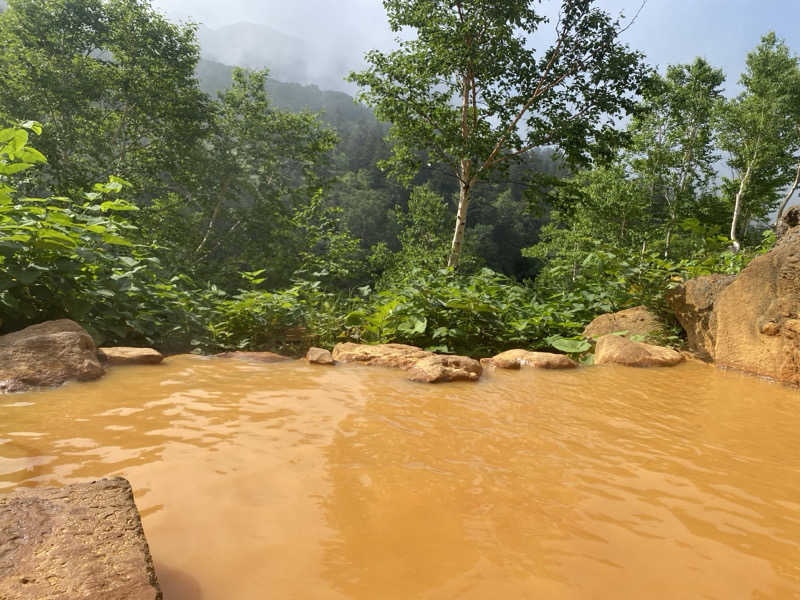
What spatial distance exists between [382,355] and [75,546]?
11.1 ft

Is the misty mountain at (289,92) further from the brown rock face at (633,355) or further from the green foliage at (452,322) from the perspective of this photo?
the brown rock face at (633,355)

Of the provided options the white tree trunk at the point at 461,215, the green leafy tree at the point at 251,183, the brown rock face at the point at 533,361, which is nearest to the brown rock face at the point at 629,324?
the brown rock face at the point at 533,361

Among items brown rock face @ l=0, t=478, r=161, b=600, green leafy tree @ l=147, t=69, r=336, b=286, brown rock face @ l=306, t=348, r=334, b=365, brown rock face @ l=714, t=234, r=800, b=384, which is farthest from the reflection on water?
green leafy tree @ l=147, t=69, r=336, b=286

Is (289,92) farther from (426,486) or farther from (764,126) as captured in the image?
(426,486)

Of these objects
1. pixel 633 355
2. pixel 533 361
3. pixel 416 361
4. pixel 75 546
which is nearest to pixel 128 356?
pixel 416 361

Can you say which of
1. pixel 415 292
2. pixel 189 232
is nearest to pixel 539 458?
pixel 415 292

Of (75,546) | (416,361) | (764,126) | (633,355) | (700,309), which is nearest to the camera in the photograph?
(75,546)

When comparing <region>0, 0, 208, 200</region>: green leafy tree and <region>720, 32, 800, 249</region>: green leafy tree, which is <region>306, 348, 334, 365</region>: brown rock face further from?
<region>720, 32, 800, 249</region>: green leafy tree

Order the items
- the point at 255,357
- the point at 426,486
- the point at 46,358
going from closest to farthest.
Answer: the point at 426,486 → the point at 46,358 → the point at 255,357

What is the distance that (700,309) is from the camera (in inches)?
205

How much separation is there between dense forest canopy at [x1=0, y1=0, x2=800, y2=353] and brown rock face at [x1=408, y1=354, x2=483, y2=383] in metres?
1.34

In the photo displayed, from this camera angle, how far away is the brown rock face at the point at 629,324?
19.7ft

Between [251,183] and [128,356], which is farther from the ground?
[251,183]

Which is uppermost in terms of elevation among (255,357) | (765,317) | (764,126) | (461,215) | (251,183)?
(764,126)
